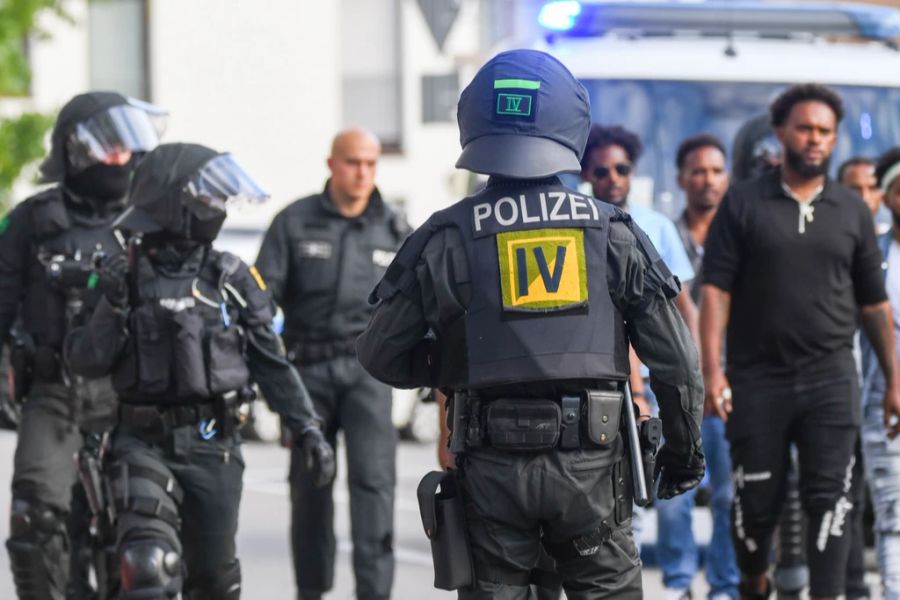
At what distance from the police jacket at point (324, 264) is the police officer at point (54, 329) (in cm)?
112

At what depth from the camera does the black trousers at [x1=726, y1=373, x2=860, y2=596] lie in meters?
7.71

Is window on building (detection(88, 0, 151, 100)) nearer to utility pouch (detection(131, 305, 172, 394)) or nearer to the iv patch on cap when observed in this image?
utility pouch (detection(131, 305, 172, 394))

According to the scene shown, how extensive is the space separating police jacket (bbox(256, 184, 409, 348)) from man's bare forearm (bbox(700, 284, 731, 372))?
1579 mm

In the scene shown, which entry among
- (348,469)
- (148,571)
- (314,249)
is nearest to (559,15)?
(314,249)

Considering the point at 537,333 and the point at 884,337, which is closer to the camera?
the point at 537,333

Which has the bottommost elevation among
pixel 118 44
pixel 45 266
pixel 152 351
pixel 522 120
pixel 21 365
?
pixel 21 365

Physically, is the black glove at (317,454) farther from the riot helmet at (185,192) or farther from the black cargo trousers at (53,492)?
the black cargo trousers at (53,492)

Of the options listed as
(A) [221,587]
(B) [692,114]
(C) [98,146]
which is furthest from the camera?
(B) [692,114]

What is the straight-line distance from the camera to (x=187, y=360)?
6750 millimetres

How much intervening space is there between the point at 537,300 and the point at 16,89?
17.4m

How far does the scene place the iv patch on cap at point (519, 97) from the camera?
5.50 m

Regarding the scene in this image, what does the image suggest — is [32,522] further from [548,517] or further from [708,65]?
[708,65]

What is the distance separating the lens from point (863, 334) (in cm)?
803

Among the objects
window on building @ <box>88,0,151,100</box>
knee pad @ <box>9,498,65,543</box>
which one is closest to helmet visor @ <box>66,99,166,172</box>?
knee pad @ <box>9,498,65,543</box>
